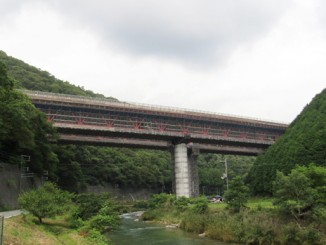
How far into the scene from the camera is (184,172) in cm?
5344

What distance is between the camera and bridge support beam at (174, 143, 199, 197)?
53.0m

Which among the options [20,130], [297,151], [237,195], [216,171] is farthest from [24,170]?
[216,171]

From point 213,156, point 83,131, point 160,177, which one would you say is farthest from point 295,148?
point 213,156

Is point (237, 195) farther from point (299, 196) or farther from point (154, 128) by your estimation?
point (154, 128)

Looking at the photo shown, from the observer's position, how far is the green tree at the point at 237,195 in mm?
28094

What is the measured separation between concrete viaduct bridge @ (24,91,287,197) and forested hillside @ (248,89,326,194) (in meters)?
11.8

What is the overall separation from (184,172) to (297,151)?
18897mm

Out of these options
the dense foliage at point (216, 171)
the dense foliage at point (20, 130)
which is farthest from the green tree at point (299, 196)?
the dense foliage at point (216, 171)

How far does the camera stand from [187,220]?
104ft

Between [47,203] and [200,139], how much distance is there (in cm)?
3639

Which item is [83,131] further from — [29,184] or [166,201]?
[166,201]

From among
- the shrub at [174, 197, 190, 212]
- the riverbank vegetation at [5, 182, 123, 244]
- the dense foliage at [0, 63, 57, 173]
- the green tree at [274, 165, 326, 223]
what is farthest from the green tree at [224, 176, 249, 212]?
the dense foliage at [0, 63, 57, 173]

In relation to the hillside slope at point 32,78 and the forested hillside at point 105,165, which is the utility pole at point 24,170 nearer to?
the forested hillside at point 105,165


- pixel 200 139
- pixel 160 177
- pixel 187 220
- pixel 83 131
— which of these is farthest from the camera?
pixel 160 177
